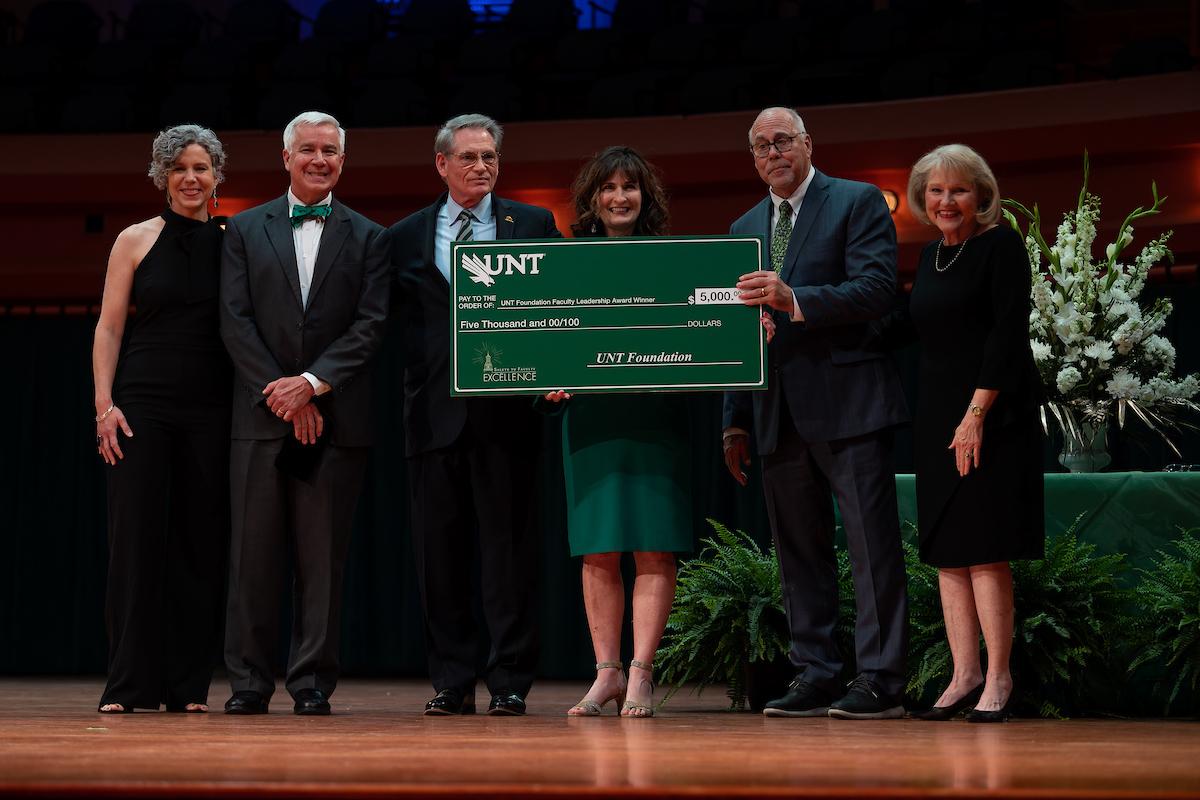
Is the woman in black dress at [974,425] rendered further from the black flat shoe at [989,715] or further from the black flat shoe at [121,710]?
the black flat shoe at [121,710]

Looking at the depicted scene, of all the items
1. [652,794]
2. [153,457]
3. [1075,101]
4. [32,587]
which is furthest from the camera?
[32,587]

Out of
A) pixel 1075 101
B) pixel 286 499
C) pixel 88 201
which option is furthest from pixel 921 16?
pixel 286 499

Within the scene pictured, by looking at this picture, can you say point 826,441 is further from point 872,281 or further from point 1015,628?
point 1015,628

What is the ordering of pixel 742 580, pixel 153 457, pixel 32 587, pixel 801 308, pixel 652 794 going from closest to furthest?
pixel 652 794, pixel 801 308, pixel 153 457, pixel 742 580, pixel 32 587

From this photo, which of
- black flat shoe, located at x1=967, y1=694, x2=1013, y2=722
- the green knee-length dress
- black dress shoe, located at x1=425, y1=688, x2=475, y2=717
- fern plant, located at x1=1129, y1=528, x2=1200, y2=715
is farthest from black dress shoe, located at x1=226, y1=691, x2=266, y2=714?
fern plant, located at x1=1129, y1=528, x2=1200, y2=715

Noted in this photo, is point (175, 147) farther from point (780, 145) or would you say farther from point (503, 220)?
point (780, 145)

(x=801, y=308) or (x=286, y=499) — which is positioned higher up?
(x=801, y=308)

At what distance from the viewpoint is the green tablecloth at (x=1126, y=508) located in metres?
3.80

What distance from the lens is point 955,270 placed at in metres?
3.32

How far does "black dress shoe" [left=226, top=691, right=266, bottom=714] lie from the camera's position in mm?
3330

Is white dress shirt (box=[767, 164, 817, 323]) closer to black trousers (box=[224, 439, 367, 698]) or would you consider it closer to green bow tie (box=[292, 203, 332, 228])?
green bow tie (box=[292, 203, 332, 228])

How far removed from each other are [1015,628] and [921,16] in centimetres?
626

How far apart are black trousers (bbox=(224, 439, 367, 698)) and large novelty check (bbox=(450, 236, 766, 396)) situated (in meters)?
0.49

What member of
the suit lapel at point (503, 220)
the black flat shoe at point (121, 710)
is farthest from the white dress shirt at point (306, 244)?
the black flat shoe at point (121, 710)
